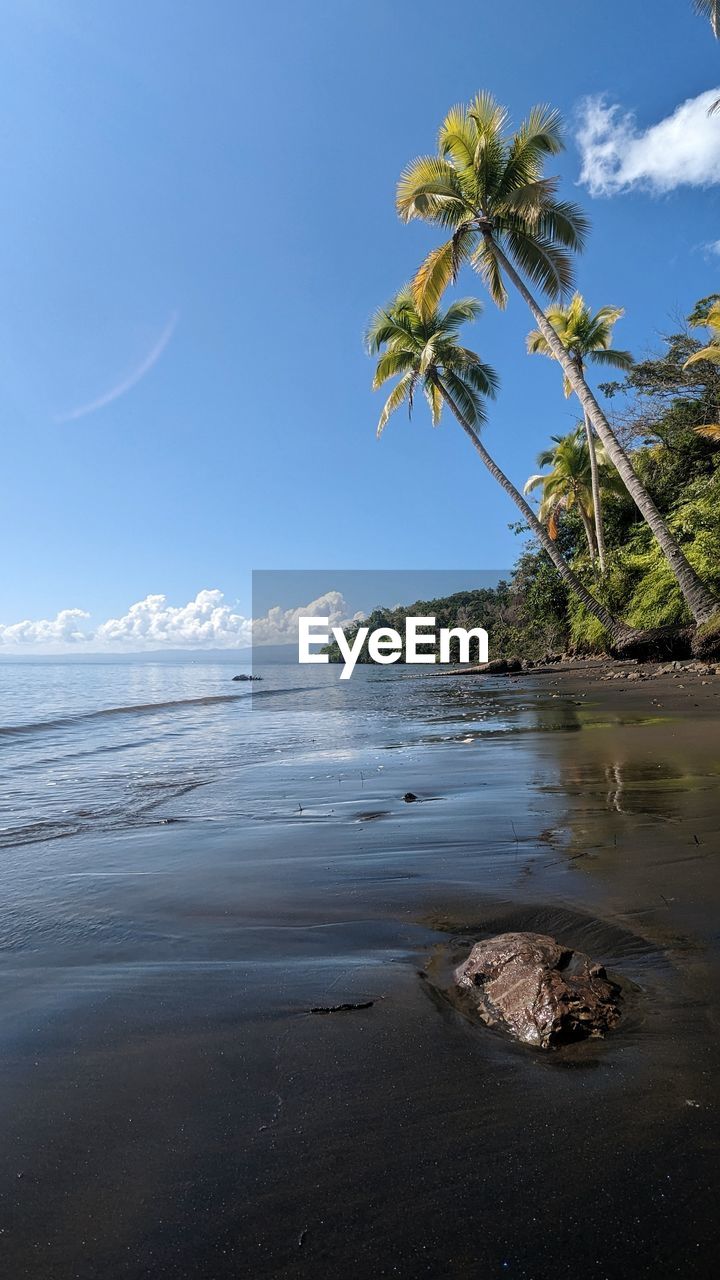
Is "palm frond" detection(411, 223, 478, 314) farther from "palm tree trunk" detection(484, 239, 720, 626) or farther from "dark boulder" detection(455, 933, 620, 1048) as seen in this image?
"dark boulder" detection(455, 933, 620, 1048)

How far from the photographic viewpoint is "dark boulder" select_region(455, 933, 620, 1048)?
1.59m

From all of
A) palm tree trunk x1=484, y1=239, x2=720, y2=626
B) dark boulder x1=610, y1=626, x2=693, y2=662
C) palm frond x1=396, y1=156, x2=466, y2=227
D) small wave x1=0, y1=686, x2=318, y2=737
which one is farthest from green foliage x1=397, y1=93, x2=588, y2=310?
small wave x1=0, y1=686, x2=318, y2=737

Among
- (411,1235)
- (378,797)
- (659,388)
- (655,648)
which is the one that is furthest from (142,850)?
(659,388)

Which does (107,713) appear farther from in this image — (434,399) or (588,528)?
(588,528)

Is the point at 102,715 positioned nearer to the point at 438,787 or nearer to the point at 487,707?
the point at 487,707

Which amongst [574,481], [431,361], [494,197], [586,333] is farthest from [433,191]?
[574,481]

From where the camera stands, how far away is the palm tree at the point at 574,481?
28.7 m

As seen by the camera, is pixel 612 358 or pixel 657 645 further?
pixel 612 358

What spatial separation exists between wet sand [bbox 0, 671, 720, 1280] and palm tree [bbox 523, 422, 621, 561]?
26297mm

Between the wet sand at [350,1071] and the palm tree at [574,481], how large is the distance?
86.3 feet

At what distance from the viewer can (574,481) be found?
29312 mm

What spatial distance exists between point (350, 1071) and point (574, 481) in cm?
3058

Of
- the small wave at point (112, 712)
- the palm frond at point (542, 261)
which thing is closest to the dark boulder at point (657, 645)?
the palm frond at point (542, 261)

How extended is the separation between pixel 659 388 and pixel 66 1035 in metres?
23.5
